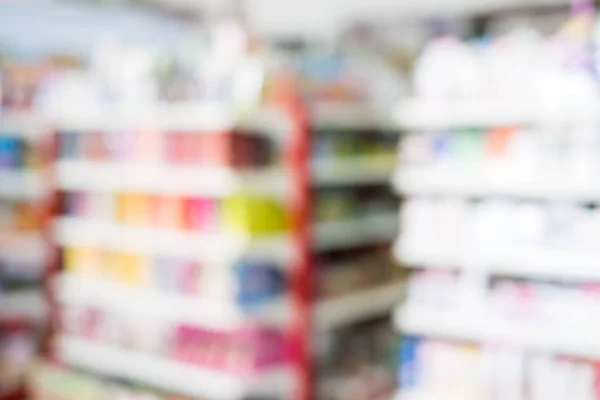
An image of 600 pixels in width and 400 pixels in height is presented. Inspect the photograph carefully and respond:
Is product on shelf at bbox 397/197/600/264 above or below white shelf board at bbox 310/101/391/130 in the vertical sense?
below

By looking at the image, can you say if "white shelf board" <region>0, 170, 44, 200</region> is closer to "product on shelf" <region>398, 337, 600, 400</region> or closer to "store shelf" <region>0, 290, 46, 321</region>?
"store shelf" <region>0, 290, 46, 321</region>

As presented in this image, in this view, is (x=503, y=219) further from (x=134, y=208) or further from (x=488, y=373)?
(x=134, y=208)

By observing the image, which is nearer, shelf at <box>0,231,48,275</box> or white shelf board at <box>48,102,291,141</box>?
white shelf board at <box>48,102,291,141</box>

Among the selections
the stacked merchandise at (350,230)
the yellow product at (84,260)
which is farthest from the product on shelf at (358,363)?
the yellow product at (84,260)

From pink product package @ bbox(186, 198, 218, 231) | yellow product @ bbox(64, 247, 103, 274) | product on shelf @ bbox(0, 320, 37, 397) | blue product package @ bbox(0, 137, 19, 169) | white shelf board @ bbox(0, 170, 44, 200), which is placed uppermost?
blue product package @ bbox(0, 137, 19, 169)

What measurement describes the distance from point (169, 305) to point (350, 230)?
81cm

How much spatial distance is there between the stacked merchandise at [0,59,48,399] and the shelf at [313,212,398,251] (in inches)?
55.0

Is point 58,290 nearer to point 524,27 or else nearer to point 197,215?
point 197,215

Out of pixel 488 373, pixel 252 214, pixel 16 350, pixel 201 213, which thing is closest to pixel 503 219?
pixel 488 373

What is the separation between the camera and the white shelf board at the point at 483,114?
7.46 feet

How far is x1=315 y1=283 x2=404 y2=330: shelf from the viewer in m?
3.17

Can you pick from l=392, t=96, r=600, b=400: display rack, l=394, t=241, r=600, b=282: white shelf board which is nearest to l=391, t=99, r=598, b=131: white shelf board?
l=392, t=96, r=600, b=400: display rack

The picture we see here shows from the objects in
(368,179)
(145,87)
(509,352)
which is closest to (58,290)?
(145,87)

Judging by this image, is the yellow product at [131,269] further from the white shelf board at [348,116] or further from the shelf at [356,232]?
the white shelf board at [348,116]
